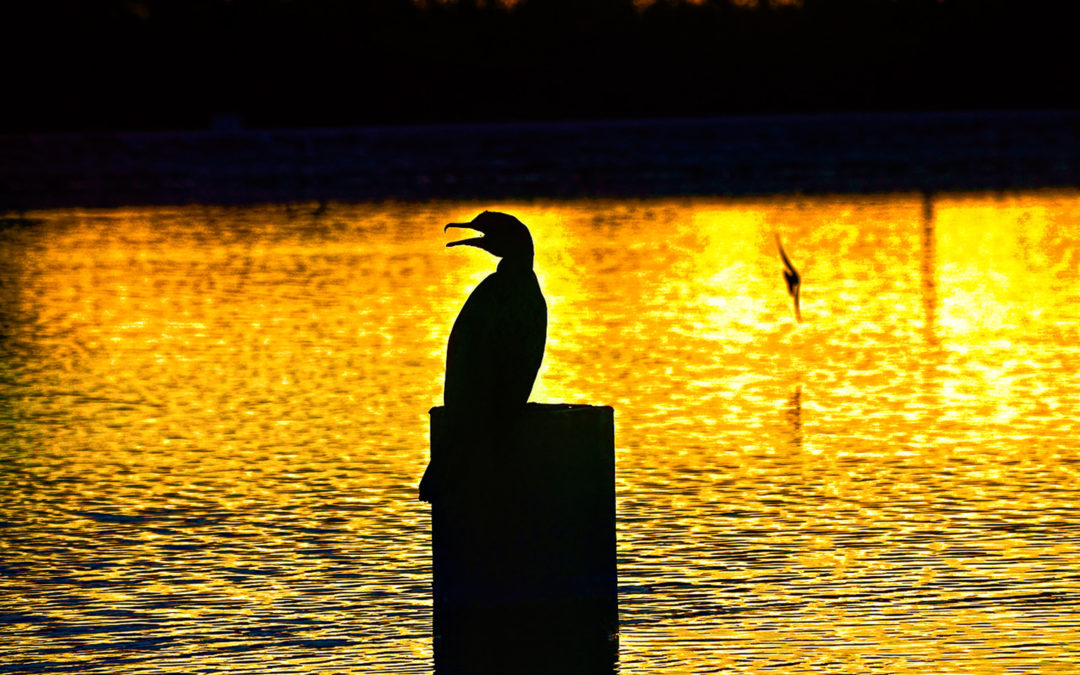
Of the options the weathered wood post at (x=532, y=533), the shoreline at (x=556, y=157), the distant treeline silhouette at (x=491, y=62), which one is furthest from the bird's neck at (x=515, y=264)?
the distant treeline silhouette at (x=491, y=62)

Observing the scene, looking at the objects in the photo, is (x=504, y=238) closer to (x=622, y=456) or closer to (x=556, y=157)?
(x=622, y=456)

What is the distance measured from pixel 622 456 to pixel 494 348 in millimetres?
3536

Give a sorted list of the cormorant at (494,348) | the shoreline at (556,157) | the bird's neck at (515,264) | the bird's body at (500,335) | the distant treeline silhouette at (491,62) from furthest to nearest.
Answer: the distant treeline silhouette at (491,62), the shoreline at (556,157), the bird's neck at (515,264), the bird's body at (500,335), the cormorant at (494,348)

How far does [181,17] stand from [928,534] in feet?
188

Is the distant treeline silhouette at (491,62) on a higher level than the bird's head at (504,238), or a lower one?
higher

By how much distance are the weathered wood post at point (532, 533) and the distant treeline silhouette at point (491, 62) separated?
2002 inches

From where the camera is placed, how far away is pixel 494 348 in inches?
294

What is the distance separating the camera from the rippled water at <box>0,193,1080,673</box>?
24.0 feet

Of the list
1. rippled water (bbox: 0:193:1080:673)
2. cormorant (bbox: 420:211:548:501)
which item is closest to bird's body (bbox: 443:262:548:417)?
cormorant (bbox: 420:211:548:501)

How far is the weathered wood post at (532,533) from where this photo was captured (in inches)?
287

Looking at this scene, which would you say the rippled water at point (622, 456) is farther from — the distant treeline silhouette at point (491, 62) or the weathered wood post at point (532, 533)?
the distant treeline silhouette at point (491, 62)

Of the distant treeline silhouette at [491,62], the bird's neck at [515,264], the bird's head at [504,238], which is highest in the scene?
the distant treeline silhouette at [491,62]

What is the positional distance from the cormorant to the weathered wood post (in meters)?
0.05

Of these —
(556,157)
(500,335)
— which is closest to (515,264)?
(500,335)
